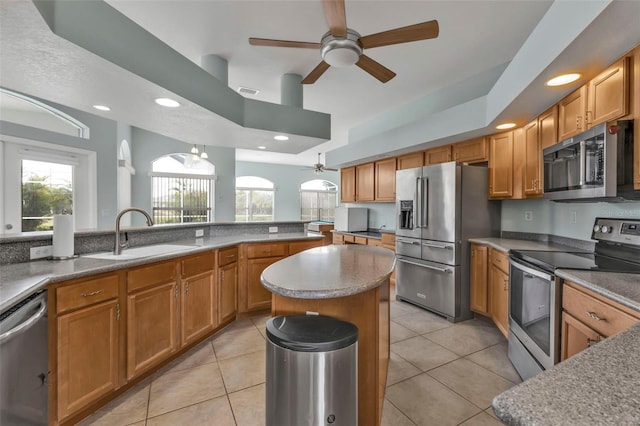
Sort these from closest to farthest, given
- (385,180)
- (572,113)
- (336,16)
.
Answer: (336,16)
(572,113)
(385,180)

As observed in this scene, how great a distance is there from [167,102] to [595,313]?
3.18 m

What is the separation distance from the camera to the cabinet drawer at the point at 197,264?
2.43 m

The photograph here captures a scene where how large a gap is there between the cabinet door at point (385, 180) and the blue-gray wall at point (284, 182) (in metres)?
5.47

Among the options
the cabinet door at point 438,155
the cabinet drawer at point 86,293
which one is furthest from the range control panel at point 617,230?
the cabinet drawer at point 86,293

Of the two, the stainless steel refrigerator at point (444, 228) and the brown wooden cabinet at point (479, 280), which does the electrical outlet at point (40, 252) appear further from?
the brown wooden cabinet at point (479, 280)

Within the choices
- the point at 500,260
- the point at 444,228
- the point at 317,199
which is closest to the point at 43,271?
the point at 444,228

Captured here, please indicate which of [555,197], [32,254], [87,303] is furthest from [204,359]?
[555,197]

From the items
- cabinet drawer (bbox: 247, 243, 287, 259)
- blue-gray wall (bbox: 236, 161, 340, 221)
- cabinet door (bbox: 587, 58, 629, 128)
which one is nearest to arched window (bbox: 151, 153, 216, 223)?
blue-gray wall (bbox: 236, 161, 340, 221)

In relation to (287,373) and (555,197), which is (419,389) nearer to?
(287,373)

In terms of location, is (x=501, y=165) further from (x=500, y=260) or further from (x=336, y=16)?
(x=336, y=16)

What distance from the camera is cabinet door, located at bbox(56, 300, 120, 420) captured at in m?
1.57

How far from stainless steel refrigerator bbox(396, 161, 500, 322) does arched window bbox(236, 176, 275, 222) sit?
727 centimetres

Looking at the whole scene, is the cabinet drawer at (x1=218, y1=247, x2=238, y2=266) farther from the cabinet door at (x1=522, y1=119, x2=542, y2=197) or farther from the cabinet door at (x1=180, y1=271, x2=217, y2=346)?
the cabinet door at (x1=522, y1=119, x2=542, y2=197)

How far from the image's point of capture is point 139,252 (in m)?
2.44
